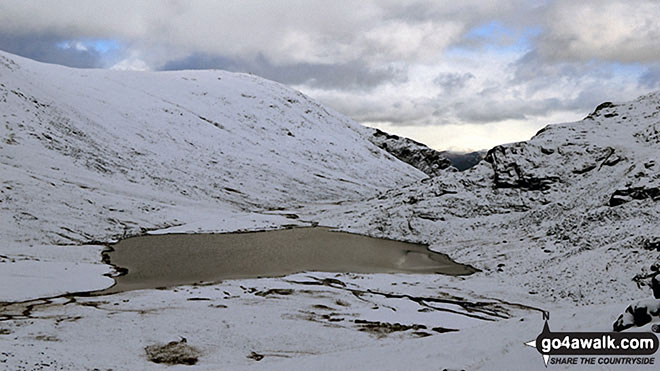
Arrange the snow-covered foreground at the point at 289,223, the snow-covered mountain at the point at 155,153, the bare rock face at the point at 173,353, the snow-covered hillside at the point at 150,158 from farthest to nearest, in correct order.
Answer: the snow-covered mountain at the point at 155,153, the snow-covered hillside at the point at 150,158, the snow-covered foreground at the point at 289,223, the bare rock face at the point at 173,353

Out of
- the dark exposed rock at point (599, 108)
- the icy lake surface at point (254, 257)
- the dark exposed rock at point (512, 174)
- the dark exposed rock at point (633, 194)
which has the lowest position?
the icy lake surface at point (254, 257)

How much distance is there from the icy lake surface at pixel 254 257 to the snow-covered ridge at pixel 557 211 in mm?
5546

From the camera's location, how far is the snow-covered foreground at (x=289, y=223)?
80.5 ft

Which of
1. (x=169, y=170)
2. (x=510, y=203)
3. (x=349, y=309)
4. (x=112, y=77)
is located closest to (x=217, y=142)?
(x=169, y=170)

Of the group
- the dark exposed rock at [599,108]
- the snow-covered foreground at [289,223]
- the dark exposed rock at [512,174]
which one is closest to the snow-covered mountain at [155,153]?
the snow-covered foreground at [289,223]

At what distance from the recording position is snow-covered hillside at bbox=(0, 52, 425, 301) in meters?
61.1

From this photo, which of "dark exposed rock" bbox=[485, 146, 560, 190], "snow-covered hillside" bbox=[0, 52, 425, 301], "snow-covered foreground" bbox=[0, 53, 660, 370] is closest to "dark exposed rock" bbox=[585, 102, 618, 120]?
"snow-covered foreground" bbox=[0, 53, 660, 370]

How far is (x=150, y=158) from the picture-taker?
4284 inches

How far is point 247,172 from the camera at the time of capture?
408ft

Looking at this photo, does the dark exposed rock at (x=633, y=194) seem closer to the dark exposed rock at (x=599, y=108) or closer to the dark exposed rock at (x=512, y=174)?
the dark exposed rock at (x=512, y=174)

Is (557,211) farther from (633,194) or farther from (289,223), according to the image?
(289,223)

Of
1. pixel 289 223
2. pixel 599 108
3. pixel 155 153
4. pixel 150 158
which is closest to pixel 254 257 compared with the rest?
pixel 289 223

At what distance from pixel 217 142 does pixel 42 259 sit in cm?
9358

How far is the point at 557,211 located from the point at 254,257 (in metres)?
37.9
